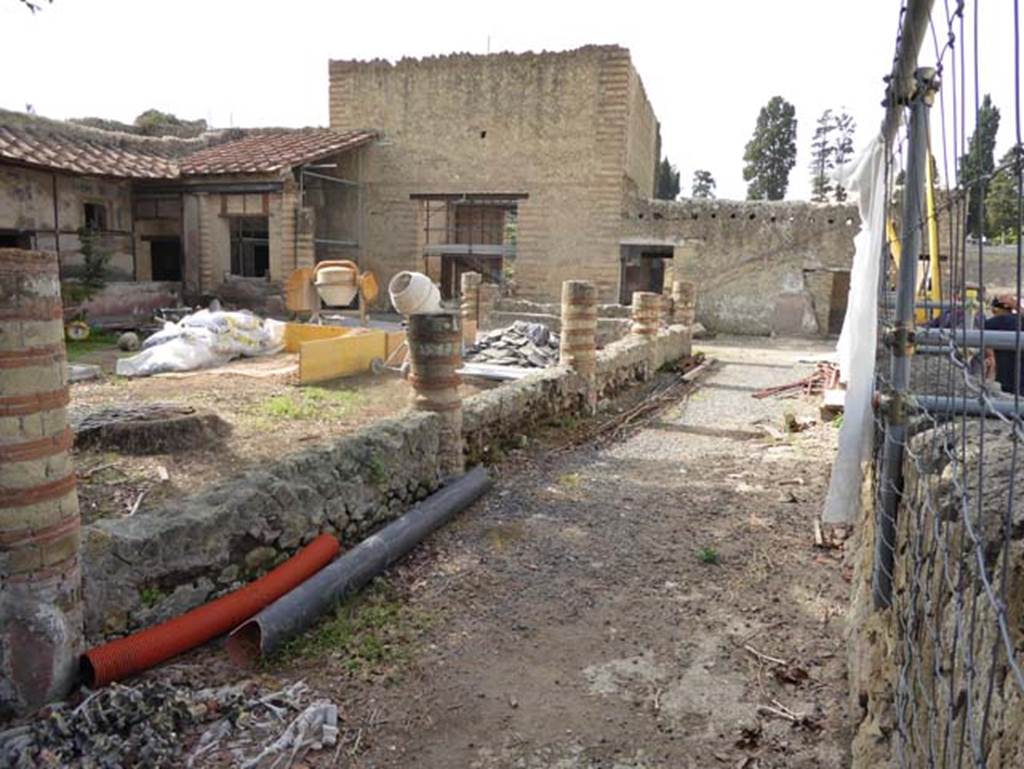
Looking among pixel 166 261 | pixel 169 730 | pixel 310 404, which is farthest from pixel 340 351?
pixel 166 261

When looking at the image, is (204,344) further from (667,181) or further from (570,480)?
(667,181)

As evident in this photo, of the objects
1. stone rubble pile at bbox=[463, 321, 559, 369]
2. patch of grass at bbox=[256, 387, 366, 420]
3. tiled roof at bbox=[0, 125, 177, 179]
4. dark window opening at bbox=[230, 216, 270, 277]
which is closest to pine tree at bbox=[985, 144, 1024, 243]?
patch of grass at bbox=[256, 387, 366, 420]

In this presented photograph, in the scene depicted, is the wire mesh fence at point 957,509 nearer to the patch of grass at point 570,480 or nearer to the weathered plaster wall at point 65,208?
the patch of grass at point 570,480

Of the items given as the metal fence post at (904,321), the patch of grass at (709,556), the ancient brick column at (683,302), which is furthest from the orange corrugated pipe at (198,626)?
the ancient brick column at (683,302)

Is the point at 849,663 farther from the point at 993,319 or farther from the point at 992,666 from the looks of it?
the point at 993,319

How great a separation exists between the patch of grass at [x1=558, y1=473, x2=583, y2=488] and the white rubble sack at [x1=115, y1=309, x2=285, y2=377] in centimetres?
604

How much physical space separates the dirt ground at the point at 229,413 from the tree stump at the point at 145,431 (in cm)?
11

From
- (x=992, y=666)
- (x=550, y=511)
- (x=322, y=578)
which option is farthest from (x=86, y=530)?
(x=992, y=666)

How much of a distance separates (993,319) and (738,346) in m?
11.5

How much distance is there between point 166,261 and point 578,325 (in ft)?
44.0

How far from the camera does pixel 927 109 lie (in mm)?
2391

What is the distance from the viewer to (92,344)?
517 inches

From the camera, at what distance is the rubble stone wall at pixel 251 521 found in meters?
3.42

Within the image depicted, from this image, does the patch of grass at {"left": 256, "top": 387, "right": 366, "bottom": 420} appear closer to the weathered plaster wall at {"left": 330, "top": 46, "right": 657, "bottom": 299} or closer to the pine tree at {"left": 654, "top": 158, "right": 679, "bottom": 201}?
the weathered plaster wall at {"left": 330, "top": 46, "right": 657, "bottom": 299}
